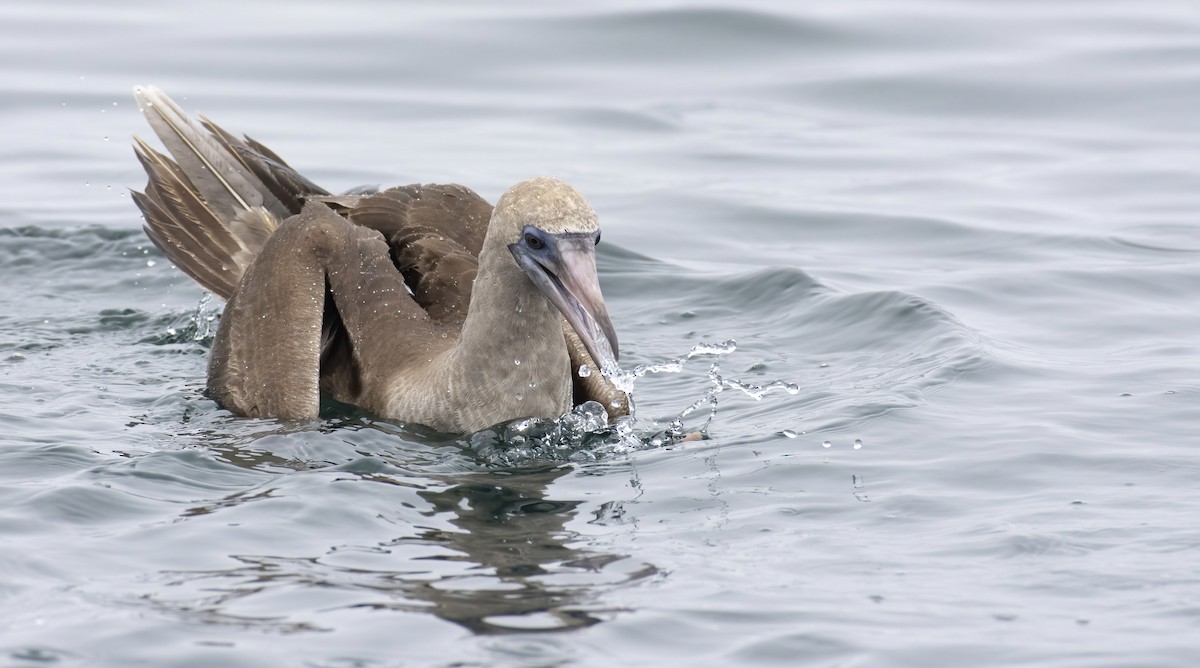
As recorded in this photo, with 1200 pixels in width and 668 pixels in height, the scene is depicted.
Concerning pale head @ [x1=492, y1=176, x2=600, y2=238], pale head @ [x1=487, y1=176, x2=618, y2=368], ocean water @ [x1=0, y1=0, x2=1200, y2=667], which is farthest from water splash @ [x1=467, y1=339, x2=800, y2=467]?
pale head @ [x1=492, y1=176, x2=600, y2=238]

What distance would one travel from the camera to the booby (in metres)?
7.02

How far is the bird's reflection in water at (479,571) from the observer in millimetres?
5363

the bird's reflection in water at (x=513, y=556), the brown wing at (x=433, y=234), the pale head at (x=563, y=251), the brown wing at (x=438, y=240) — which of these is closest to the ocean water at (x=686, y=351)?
the bird's reflection in water at (x=513, y=556)

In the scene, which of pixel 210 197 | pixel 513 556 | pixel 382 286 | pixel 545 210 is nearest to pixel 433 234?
pixel 382 286

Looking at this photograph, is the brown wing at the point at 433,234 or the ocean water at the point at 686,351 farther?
the brown wing at the point at 433,234

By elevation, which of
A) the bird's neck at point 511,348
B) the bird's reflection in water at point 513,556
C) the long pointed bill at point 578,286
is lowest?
the bird's reflection in water at point 513,556

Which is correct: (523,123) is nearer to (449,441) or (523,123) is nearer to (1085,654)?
(449,441)

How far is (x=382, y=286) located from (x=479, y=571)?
252 cm

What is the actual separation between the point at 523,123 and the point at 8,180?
4.30 meters

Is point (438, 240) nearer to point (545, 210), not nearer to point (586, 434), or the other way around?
point (586, 434)

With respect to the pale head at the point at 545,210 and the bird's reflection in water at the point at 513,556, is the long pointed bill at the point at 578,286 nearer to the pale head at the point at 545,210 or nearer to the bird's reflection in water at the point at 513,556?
the pale head at the point at 545,210

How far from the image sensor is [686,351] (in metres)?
9.52

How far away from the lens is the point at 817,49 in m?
17.5

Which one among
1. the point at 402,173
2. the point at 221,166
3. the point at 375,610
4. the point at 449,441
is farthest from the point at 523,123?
the point at 375,610
